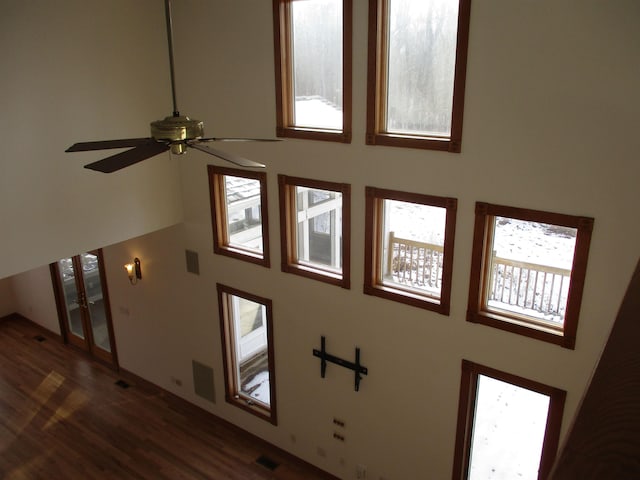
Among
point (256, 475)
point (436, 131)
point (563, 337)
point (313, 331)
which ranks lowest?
point (256, 475)

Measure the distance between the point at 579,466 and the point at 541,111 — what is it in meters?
4.30

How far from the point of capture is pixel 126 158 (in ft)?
10.4

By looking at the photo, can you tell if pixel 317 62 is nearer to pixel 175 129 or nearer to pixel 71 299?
pixel 175 129

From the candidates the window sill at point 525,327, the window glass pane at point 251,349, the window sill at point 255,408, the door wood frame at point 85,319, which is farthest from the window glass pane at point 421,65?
the door wood frame at point 85,319

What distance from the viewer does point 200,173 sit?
6820 mm

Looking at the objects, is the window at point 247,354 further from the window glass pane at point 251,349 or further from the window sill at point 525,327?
the window sill at point 525,327

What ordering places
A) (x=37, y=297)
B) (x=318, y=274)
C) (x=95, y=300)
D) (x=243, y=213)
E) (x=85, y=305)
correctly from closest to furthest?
(x=318, y=274) → (x=243, y=213) → (x=95, y=300) → (x=85, y=305) → (x=37, y=297)

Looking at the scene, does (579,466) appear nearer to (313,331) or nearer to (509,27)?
(509,27)

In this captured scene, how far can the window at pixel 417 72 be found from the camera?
4668 millimetres

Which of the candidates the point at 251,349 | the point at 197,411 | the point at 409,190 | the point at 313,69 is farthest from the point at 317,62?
the point at 197,411

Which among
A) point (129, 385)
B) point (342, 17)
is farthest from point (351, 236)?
point (129, 385)

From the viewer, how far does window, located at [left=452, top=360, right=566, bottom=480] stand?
16.4 ft

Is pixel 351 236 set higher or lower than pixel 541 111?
lower

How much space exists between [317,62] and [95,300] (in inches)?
236
